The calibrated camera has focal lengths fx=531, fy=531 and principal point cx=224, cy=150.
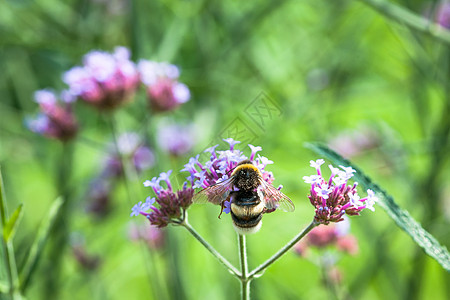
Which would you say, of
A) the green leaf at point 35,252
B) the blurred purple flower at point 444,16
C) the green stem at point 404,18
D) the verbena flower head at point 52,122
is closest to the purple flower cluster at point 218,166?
the green leaf at point 35,252

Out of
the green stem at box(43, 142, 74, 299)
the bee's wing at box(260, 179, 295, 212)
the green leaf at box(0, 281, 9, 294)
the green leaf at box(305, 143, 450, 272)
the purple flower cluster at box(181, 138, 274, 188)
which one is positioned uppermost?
the green stem at box(43, 142, 74, 299)

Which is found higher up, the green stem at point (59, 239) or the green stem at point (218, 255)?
the green stem at point (59, 239)

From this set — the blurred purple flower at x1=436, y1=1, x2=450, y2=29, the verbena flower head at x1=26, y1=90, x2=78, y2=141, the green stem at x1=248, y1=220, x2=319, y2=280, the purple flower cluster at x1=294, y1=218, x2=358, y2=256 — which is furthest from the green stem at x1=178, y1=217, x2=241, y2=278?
the blurred purple flower at x1=436, y1=1, x2=450, y2=29

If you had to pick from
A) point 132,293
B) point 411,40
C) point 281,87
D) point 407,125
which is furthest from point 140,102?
point 407,125

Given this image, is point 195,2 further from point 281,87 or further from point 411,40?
point 411,40

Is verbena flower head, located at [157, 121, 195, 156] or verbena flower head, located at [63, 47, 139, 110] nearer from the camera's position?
verbena flower head, located at [63, 47, 139, 110]

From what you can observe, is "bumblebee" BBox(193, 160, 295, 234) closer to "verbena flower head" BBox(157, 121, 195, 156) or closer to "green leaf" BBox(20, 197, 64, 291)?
"green leaf" BBox(20, 197, 64, 291)

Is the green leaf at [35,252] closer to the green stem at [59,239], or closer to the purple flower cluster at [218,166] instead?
the purple flower cluster at [218,166]
